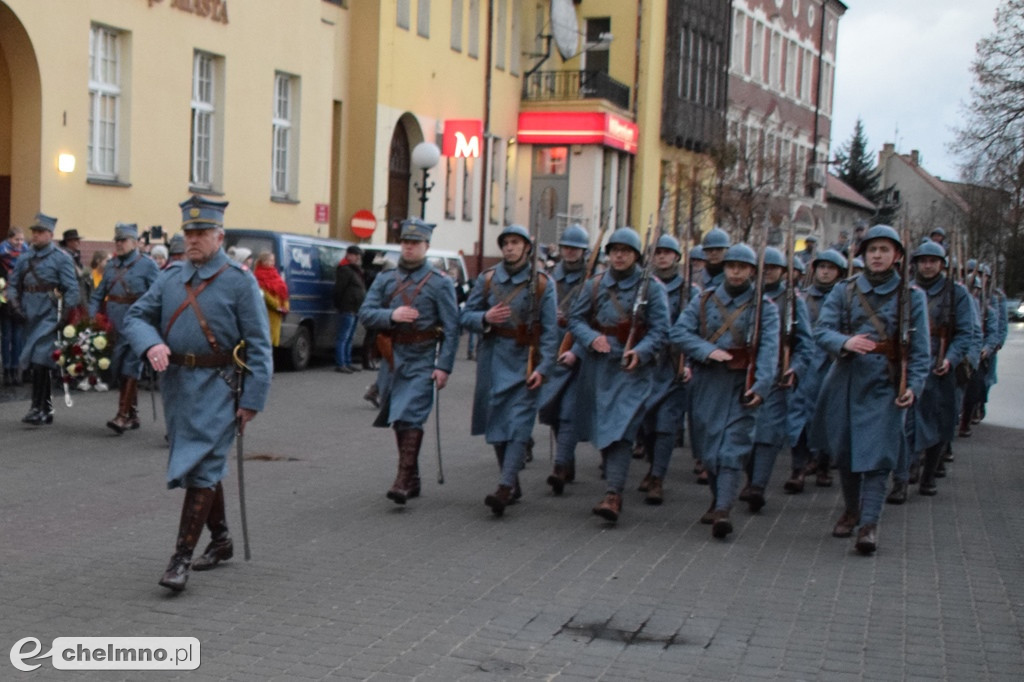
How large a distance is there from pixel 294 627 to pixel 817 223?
202 feet

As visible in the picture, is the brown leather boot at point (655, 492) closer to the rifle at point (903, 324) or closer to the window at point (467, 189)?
the rifle at point (903, 324)

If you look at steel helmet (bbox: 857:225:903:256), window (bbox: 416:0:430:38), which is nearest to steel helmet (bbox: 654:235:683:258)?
steel helmet (bbox: 857:225:903:256)

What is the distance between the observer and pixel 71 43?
20094mm

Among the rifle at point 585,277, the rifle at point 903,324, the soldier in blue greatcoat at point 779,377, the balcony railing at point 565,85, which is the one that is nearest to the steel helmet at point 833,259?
the soldier in blue greatcoat at point 779,377

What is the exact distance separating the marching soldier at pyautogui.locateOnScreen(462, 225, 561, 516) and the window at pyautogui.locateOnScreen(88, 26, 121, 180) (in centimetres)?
1258

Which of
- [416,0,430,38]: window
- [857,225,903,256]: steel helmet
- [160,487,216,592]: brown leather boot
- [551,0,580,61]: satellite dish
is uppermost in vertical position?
[551,0,580,61]: satellite dish

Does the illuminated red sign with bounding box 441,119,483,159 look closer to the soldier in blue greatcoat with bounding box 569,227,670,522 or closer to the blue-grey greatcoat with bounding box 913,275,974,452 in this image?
the blue-grey greatcoat with bounding box 913,275,974,452

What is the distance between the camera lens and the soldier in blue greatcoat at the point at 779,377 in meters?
10.5

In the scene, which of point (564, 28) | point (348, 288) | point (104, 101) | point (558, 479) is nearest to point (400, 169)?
point (564, 28)

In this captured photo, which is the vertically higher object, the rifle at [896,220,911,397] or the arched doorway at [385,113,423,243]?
the arched doorway at [385,113,423,243]

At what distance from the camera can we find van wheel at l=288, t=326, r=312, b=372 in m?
20.4

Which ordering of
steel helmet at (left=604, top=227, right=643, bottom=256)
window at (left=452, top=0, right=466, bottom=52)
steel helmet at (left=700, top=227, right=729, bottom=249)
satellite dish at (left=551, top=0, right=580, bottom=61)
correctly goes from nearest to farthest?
steel helmet at (left=604, top=227, right=643, bottom=256) < steel helmet at (left=700, top=227, right=729, bottom=249) < window at (left=452, top=0, right=466, bottom=52) < satellite dish at (left=551, top=0, right=580, bottom=61)

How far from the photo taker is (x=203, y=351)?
732cm

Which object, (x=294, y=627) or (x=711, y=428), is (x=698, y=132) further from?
(x=294, y=627)
